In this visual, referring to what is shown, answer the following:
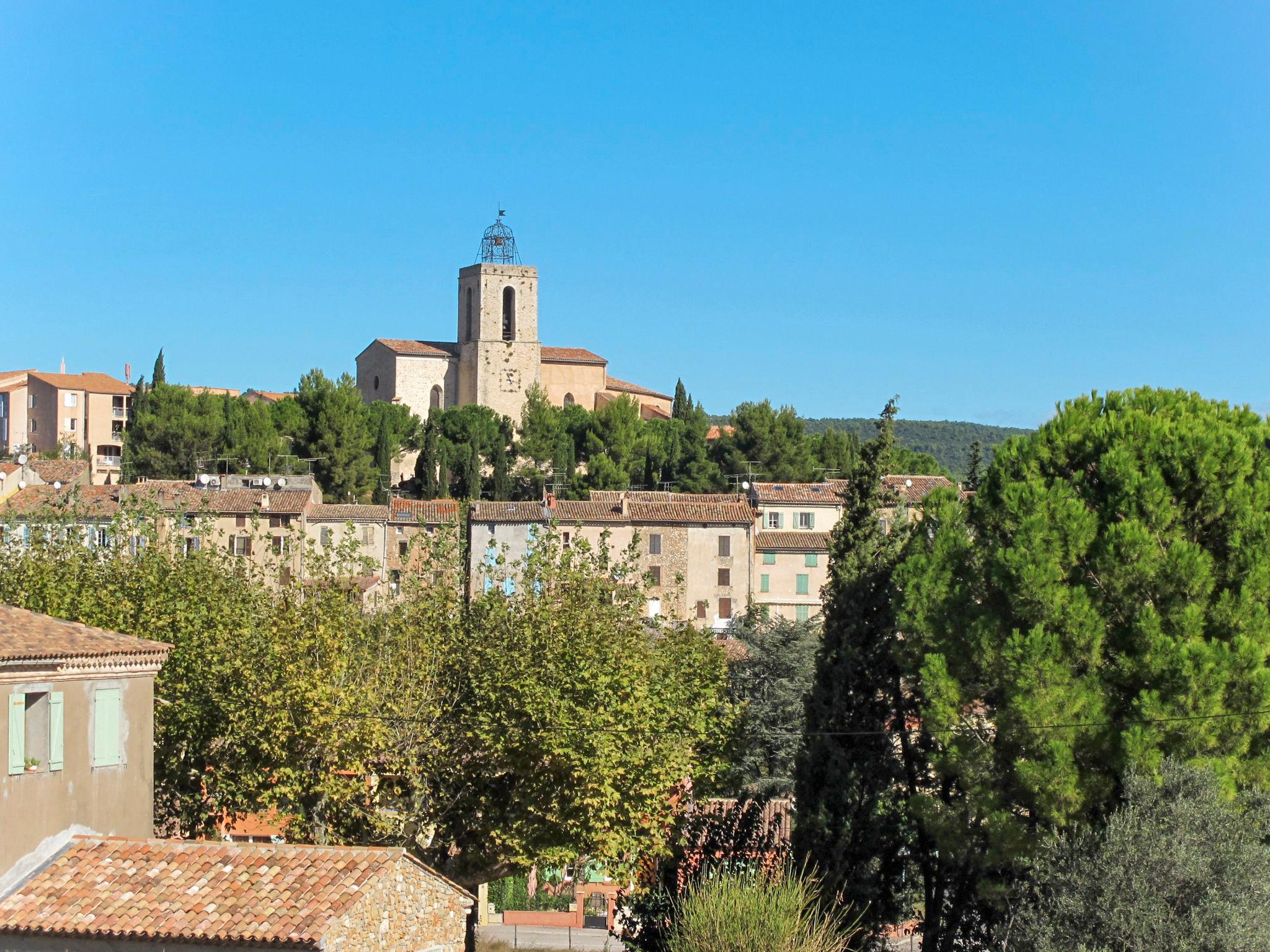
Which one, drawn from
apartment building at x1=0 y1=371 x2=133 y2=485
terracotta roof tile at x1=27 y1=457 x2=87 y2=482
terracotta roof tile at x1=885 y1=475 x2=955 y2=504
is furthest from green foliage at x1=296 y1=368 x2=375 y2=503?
apartment building at x1=0 y1=371 x2=133 y2=485

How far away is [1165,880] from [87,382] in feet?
364

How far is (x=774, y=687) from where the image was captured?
124 ft

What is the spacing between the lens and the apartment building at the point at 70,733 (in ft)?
50.1

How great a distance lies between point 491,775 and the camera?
2073cm

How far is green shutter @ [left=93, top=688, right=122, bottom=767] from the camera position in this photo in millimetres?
16234

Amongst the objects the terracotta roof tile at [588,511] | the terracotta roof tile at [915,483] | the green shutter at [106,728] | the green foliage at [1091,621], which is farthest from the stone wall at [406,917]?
the terracotta roof tile at [915,483]

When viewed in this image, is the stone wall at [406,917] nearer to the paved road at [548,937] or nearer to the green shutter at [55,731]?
the green shutter at [55,731]

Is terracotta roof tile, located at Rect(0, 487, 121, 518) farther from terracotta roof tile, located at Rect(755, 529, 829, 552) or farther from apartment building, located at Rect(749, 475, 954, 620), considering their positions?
apartment building, located at Rect(749, 475, 954, 620)

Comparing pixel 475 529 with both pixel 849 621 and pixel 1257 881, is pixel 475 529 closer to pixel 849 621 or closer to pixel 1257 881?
pixel 849 621

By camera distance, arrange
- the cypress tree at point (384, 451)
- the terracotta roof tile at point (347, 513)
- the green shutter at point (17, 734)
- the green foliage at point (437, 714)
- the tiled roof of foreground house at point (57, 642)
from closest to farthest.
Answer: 1. the green shutter at point (17, 734)
2. the tiled roof of foreground house at point (57, 642)
3. the green foliage at point (437, 714)
4. the terracotta roof tile at point (347, 513)
5. the cypress tree at point (384, 451)

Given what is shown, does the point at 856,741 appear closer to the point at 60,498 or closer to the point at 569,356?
the point at 60,498

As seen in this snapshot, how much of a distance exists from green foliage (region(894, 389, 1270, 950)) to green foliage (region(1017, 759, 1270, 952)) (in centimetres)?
71

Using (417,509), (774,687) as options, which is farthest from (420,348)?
(774,687)

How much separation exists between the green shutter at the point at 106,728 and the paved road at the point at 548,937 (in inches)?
482
